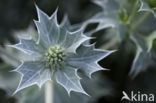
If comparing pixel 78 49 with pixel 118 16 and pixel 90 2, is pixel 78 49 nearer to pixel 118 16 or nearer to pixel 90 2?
pixel 118 16

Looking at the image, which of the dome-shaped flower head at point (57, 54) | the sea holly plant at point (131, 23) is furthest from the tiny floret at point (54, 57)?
the sea holly plant at point (131, 23)

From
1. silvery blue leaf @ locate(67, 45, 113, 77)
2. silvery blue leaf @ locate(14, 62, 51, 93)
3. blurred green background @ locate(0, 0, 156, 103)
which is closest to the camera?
silvery blue leaf @ locate(14, 62, 51, 93)

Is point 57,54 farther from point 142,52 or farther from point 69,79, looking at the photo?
point 142,52

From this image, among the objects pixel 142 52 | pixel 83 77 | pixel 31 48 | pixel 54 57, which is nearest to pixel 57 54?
pixel 54 57

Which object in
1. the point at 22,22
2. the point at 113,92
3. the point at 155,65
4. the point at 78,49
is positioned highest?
the point at 22,22

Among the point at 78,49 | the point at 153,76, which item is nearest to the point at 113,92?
the point at 153,76

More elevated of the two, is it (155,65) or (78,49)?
(78,49)

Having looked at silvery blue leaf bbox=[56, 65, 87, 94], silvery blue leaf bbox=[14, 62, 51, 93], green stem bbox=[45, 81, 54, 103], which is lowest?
green stem bbox=[45, 81, 54, 103]

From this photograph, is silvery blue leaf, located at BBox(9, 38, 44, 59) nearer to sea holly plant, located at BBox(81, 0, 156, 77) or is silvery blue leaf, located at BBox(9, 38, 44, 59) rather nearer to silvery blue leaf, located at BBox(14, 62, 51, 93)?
silvery blue leaf, located at BBox(14, 62, 51, 93)

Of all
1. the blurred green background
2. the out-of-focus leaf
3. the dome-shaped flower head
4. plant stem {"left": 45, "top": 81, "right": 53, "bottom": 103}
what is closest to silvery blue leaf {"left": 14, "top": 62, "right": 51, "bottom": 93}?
the dome-shaped flower head
